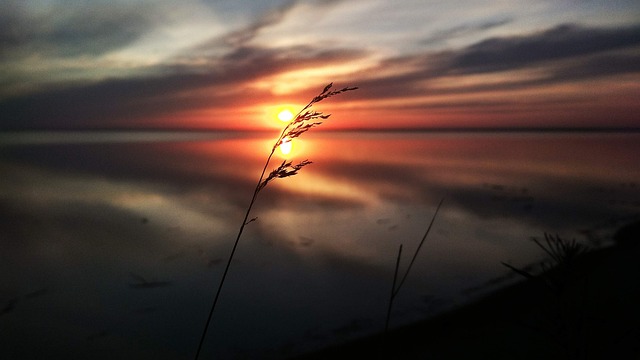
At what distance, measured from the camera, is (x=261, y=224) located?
10500 millimetres

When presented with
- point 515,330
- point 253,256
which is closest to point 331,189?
point 253,256

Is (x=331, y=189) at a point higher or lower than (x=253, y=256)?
lower

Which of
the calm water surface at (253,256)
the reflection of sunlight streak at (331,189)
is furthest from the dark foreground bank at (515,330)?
the reflection of sunlight streak at (331,189)

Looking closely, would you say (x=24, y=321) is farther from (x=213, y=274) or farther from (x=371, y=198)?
(x=371, y=198)

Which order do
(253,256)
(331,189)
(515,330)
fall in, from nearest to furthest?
(515,330), (253,256), (331,189)

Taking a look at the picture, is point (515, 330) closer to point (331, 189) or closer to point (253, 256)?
point (253, 256)

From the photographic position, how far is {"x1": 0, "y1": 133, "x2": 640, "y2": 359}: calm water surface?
5355 mm

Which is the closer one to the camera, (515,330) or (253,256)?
(515,330)

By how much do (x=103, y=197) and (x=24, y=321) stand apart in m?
9.12

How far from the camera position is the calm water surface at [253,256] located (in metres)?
5.36

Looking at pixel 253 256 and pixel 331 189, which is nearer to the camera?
pixel 253 256

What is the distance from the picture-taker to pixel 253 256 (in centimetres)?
809

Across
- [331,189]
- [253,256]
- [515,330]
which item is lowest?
[331,189]

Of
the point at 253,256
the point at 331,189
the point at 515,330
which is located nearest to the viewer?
the point at 515,330
